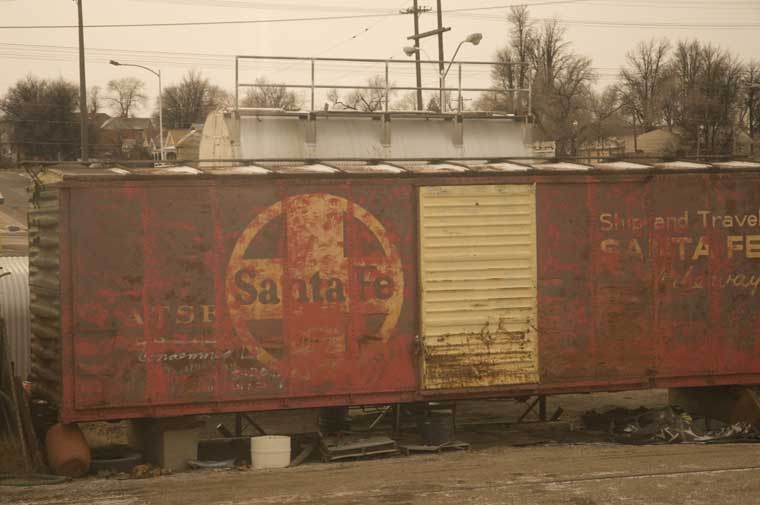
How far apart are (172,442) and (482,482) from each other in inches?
145

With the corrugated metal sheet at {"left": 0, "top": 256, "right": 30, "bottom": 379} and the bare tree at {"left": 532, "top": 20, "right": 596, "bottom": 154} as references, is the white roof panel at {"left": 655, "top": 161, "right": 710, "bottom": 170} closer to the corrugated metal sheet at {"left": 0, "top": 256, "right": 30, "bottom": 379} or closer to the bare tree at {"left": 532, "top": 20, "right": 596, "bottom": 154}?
the corrugated metal sheet at {"left": 0, "top": 256, "right": 30, "bottom": 379}

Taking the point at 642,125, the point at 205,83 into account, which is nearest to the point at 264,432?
the point at 642,125

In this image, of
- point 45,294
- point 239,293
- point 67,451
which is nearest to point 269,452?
point 239,293

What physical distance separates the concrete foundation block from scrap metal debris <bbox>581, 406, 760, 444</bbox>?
5.46 metres

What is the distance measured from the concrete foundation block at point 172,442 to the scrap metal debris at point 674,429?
17.9 ft

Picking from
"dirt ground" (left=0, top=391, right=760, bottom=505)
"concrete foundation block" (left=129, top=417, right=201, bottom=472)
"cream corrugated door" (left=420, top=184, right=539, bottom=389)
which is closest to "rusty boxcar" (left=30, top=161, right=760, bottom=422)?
"cream corrugated door" (left=420, top=184, right=539, bottom=389)

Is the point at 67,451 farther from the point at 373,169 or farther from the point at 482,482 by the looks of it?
the point at 373,169

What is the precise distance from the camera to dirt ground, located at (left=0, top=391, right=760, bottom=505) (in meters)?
8.97

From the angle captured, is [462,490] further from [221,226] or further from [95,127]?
[95,127]

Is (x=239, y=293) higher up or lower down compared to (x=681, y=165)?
lower down

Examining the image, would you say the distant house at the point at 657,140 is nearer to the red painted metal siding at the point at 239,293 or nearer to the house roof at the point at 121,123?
the house roof at the point at 121,123

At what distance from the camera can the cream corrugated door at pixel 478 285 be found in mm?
11578

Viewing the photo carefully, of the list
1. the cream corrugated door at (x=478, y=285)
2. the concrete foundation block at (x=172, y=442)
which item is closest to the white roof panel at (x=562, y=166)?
Result: the cream corrugated door at (x=478, y=285)

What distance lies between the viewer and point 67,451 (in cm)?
1027
